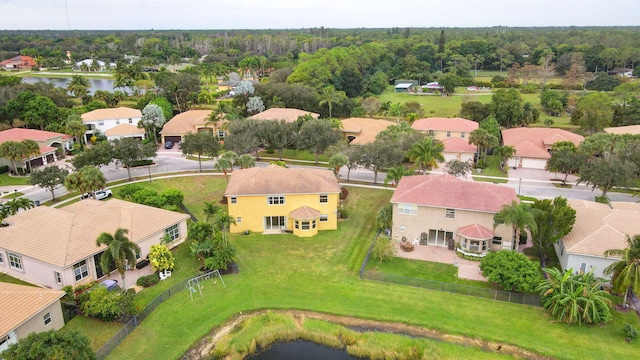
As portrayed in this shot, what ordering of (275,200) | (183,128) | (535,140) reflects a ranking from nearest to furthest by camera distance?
(275,200) < (535,140) < (183,128)

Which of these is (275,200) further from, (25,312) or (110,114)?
(110,114)

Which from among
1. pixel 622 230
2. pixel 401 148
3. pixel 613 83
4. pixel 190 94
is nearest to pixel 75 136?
pixel 190 94

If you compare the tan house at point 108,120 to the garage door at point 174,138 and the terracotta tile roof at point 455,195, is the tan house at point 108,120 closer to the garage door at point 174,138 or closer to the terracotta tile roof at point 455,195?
the garage door at point 174,138

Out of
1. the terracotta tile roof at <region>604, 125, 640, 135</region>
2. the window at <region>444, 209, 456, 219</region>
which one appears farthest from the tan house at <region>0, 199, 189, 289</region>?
the terracotta tile roof at <region>604, 125, 640, 135</region>

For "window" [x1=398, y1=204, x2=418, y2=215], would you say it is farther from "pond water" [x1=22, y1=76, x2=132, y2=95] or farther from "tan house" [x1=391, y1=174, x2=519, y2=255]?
"pond water" [x1=22, y1=76, x2=132, y2=95]

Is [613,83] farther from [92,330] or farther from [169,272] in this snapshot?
[92,330]

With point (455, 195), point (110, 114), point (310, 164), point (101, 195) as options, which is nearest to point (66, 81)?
point (110, 114)
